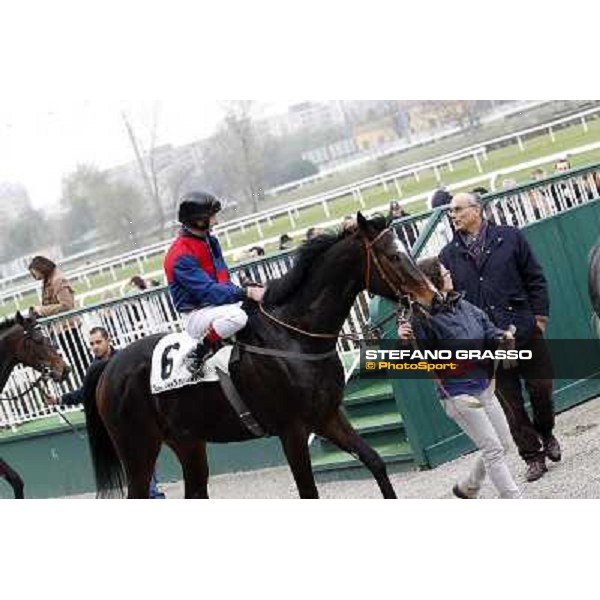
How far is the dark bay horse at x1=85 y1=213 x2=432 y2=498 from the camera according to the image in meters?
7.57

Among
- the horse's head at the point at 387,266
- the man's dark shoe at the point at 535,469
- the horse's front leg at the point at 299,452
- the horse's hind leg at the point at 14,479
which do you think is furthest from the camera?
the horse's hind leg at the point at 14,479

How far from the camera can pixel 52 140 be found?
1002 cm

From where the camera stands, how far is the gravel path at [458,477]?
316 inches

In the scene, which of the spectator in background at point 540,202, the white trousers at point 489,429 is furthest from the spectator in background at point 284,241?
the white trousers at point 489,429

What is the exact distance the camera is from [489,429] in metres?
7.54

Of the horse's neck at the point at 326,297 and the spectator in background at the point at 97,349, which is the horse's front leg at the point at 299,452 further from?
the spectator in background at the point at 97,349

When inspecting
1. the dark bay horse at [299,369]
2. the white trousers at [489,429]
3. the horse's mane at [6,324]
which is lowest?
the white trousers at [489,429]

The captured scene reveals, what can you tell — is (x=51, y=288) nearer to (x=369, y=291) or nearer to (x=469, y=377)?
(x=369, y=291)

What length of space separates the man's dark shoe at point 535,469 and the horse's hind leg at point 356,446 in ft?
2.95

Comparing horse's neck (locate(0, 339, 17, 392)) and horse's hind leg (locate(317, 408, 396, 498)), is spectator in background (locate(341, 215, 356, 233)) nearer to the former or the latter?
horse's hind leg (locate(317, 408, 396, 498))

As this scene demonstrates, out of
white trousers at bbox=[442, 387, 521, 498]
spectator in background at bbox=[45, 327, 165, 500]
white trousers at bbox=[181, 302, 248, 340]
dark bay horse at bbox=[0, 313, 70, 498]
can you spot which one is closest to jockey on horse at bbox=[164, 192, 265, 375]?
white trousers at bbox=[181, 302, 248, 340]

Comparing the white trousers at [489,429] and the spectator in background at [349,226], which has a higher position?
the spectator in background at [349,226]

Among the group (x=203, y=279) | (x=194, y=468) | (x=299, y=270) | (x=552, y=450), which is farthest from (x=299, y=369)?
(x=552, y=450)

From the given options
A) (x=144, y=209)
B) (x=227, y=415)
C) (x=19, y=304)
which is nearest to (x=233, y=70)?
→ (x=144, y=209)
